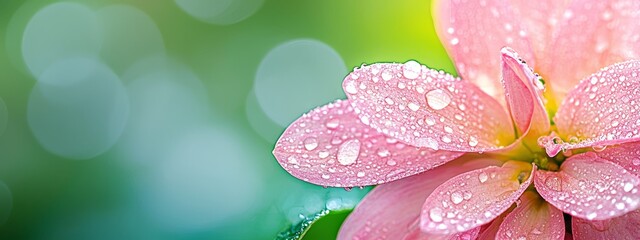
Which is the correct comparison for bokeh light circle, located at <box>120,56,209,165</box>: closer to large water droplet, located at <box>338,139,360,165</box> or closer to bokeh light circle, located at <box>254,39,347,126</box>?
bokeh light circle, located at <box>254,39,347,126</box>

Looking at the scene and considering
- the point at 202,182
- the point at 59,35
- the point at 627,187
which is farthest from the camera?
the point at 59,35

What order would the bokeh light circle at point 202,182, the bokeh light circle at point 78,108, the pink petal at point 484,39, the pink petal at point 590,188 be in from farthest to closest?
the bokeh light circle at point 78,108
the bokeh light circle at point 202,182
the pink petal at point 484,39
the pink petal at point 590,188

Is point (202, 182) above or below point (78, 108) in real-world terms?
below

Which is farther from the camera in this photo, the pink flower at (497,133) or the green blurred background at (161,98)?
the green blurred background at (161,98)

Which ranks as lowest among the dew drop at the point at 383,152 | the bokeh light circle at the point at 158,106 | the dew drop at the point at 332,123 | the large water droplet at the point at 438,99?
the dew drop at the point at 383,152

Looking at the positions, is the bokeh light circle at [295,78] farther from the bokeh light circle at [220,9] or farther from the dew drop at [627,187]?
the dew drop at [627,187]

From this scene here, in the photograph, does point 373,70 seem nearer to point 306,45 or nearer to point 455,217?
point 455,217

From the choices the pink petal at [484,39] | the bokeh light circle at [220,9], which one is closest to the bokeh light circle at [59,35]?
the bokeh light circle at [220,9]

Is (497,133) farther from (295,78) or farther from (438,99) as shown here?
(295,78)

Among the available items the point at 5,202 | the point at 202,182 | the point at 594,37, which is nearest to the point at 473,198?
the point at 594,37
